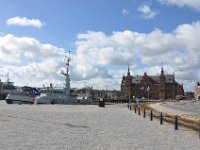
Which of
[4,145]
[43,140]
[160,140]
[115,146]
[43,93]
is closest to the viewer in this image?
[4,145]

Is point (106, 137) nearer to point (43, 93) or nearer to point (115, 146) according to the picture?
point (115, 146)

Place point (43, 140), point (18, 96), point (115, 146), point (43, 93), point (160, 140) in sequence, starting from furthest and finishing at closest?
1. point (43, 93)
2. point (18, 96)
3. point (160, 140)
4. point (43, 140)
5. point (115, 146)

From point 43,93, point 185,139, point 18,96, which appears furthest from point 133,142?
point 43,93

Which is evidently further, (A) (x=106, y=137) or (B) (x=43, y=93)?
(B) (x=43, y=93)

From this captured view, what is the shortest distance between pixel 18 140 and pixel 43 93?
84.4 metres

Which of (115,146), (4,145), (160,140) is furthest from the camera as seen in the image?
(160,140)

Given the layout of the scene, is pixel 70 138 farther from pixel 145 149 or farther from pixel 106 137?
pixel 145 149

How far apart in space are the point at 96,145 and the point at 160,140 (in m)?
4.31

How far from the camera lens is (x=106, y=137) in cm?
2133

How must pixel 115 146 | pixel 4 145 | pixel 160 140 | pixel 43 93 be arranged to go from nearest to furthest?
1. pixel 4 145
2. pixel 115 146
3. pixel 160 140
4. pixel 43 93

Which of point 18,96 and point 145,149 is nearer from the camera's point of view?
point 145,149

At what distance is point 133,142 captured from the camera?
19.6 metres

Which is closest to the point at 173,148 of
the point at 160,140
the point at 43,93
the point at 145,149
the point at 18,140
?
the point at 145,149

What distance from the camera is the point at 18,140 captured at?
60.8 ft
